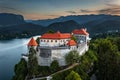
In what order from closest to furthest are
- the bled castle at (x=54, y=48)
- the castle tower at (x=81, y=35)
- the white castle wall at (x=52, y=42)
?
the bled castle at (x=54, y=48) → the white castle wall at (x=52, y=42) → the castle tower at (x=81, y=35)

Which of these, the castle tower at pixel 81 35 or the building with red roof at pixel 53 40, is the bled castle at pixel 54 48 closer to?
the building with red roof at pixel 53 40

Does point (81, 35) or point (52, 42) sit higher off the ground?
point (81, 35)

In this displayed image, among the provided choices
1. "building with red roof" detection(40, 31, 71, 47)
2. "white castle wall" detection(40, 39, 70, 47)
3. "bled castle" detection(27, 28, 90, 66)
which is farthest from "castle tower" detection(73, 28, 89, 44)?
"white castle wall" detection(40, 39, 70, 47)

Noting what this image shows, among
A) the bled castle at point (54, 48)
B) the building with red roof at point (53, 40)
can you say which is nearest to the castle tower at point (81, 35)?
the bled castle at point (54, 48)

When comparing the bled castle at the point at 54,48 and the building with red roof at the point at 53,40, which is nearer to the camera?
the bled castle at the point at 54,48

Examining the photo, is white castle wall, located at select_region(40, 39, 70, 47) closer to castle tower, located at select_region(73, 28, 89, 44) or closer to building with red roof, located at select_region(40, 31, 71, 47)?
building with red roof, located at select_region(40, 31, 71, 47)

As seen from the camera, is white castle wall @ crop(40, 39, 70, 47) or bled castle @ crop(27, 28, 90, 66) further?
white castle wall @ crop(40, 39, 70, 47)

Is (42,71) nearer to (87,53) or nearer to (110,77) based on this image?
(87,53)

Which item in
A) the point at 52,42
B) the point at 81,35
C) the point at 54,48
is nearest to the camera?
the point at 54,48

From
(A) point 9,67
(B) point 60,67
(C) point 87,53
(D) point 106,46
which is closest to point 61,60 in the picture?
(B) point 60,67

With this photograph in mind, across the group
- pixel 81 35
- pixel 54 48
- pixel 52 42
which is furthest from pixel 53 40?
pixel 81 35

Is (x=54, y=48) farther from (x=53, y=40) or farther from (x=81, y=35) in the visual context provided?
(x=81, y=35)
